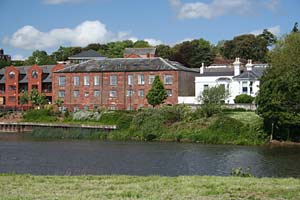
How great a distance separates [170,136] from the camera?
177 feet

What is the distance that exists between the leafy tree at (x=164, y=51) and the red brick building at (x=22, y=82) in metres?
29.2

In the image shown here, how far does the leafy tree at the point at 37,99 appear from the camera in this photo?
7988cm

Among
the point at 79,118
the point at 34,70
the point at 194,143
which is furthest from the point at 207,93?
the point at 34,70

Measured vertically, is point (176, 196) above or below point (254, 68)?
below

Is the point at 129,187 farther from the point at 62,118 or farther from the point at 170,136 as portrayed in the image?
the point at 62,118

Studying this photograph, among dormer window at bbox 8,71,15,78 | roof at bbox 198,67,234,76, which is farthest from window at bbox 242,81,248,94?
dormer window at bbox 8,71,15,78

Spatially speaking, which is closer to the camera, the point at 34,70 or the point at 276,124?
the point at 276,124

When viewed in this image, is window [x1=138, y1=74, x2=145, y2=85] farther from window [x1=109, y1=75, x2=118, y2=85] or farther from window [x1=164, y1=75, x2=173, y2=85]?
window [x1=109, y1=75, x2=118, y2=85]

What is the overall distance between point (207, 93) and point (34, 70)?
128ft

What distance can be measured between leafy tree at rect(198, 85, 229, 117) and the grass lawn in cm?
3798

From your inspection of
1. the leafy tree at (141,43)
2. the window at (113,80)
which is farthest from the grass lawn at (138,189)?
the leafy tree at (141,43)

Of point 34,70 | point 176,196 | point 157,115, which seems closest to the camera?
point 176,196

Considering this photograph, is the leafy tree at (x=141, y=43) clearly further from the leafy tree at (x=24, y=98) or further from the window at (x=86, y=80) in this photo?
the window at (x=86, y=80)

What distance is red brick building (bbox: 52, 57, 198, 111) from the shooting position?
74688mm
